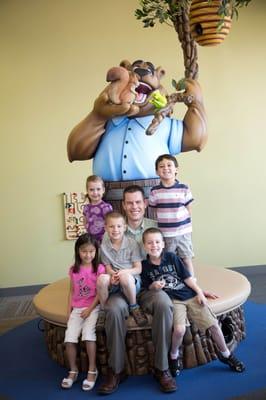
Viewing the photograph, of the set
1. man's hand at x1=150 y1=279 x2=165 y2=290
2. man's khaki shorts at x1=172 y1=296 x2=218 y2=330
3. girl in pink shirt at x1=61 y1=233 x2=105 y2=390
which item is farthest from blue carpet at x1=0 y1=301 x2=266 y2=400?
man's hand at x1=150 y1=279 x2=165 y2=290

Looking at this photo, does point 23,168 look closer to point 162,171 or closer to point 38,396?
point 162,171

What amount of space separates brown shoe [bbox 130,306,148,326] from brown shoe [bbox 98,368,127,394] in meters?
0.30

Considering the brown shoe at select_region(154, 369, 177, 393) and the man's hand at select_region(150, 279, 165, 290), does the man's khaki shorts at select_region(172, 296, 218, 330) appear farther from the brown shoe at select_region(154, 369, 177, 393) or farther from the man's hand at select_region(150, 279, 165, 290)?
the brown shoe at select_region(154, 369, 177, 393)

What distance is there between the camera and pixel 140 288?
2.74m

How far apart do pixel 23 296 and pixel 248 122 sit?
3.10 metres

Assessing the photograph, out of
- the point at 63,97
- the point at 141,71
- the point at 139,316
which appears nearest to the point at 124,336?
the point at 139,316

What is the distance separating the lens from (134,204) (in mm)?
2762

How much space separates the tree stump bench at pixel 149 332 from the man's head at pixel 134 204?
22.3 inches

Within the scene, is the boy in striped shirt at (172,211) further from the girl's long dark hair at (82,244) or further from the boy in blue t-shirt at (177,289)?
the girl's long dark hair at (82,244)

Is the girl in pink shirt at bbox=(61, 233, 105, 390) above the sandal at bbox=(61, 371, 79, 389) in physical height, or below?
above

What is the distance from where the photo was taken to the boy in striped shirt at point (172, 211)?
2.78 metres

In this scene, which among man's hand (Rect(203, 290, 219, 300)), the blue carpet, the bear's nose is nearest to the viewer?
the blue carpet

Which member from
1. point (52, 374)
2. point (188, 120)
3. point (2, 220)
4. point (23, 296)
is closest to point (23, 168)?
point (2, 220)

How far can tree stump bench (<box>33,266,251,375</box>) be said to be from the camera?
2.67 meters
